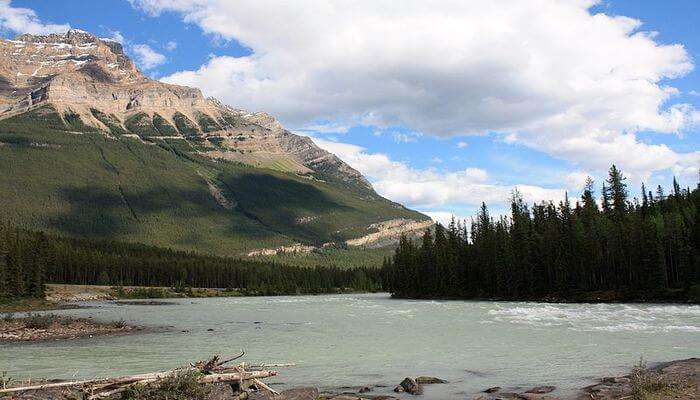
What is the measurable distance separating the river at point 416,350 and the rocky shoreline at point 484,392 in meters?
0.82

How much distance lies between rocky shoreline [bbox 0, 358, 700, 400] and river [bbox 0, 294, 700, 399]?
2.70ft

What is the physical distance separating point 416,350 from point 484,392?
1426cm

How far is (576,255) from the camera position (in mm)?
99250

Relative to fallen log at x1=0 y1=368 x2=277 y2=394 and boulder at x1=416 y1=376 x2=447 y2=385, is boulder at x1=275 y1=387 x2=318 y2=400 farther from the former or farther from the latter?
boulder at x1=416 y1=376 x2=447 y2=385

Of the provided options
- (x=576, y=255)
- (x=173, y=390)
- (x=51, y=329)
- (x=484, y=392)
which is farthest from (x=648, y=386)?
(x=576, y=255)

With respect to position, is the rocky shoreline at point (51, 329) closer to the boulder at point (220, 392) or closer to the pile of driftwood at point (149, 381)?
the pile of driftwood at point (149, 381)

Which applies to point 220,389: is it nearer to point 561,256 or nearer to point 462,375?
point 462,375

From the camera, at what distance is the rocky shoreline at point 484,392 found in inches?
733

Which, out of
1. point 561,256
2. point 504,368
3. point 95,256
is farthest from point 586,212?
point 95,256

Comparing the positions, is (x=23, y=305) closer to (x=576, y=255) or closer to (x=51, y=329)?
(x=51, y=329)

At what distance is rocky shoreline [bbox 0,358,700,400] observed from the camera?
61.1ft

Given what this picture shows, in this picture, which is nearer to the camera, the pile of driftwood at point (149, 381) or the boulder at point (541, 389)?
the pile of driftwood at point (149, 381)

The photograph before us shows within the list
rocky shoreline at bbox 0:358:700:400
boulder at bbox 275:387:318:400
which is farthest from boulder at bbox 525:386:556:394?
boulder at bbox 275:387:318:400

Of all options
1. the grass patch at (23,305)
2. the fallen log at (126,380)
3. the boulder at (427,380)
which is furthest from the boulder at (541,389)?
the grass patch at (23,305)
